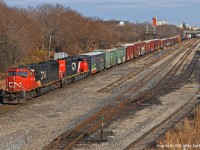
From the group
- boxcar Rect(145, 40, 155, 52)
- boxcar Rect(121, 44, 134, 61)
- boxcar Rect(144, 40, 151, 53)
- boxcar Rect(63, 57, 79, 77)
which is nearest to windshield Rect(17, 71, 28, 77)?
boxcar Rect(63, 57, 79, 77)

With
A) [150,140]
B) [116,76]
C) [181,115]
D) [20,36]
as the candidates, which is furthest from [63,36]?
[150,140]

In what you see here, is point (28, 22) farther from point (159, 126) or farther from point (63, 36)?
point (159, 126)

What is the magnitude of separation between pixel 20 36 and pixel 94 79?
13.2 m

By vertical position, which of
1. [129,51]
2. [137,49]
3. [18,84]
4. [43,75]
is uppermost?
[137,49]

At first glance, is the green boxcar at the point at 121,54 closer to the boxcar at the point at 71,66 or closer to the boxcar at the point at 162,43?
the boxcar at the point at 71,66

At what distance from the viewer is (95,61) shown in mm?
42750

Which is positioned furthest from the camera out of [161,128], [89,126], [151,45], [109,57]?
[151,45]

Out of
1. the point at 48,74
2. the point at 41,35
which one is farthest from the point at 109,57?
the point at 48,74

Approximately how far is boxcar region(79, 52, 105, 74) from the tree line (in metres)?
9.90

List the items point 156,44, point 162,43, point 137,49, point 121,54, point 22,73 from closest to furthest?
point 22,73 → point 121,54 → point 137,49 → point 156,44 → point 162,43

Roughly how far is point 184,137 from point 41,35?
4919cm

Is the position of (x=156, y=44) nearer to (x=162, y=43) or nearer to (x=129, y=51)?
(x=162, y=43)

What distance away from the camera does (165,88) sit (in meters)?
33.1

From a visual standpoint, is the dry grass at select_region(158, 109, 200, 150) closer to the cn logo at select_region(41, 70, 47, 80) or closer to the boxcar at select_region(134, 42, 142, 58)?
the cn logo at select_region(41, 70, 47, 80)
